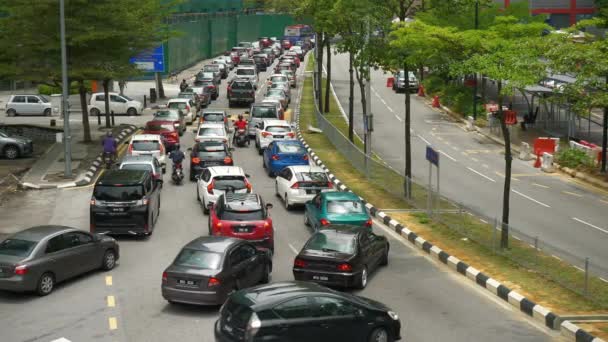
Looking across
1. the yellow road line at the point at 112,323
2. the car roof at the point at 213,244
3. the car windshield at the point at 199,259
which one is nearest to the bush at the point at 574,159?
the car roof at the point at 213,244

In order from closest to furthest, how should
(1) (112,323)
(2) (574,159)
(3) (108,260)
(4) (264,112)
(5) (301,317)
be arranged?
(5) (301,317)
(1) (112,323)
(3) (108,260)
(2) (574,159)
(4) (264,112)

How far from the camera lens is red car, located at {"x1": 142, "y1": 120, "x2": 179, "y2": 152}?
4169 centimetres

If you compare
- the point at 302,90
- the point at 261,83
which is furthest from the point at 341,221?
the point at 261,83

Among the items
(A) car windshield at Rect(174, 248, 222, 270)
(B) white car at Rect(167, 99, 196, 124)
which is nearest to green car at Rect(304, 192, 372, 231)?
(A) car windshield at Rect(174, 248, 222, 270)

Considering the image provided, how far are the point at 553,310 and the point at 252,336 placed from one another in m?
7.19

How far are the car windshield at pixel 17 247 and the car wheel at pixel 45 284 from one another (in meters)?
0.63

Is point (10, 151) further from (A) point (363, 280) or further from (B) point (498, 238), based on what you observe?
(A) point (363, 280)

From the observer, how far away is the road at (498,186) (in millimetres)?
27656

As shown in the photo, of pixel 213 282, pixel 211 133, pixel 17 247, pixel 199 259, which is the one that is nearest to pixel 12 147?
pixel 211 133

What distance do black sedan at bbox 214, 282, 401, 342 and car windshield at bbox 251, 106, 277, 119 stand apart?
110 feet

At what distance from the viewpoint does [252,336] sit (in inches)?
539

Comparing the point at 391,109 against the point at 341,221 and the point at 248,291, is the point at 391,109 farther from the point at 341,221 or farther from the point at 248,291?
the point at 248,291

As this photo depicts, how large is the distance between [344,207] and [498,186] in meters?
13.8

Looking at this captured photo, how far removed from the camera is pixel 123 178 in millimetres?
25047
